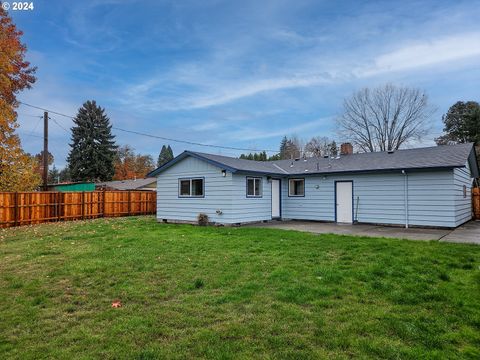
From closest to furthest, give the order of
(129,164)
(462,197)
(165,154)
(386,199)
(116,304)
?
(116,304) → (386,199) → (462,197) → (129,164) → (165,154)

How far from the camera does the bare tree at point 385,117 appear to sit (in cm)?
3030

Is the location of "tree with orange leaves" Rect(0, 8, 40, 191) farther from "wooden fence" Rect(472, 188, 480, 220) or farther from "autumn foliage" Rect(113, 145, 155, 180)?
"autumn foliage" Rect(113, 145, 155, 180)

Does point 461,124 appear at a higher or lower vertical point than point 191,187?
higher

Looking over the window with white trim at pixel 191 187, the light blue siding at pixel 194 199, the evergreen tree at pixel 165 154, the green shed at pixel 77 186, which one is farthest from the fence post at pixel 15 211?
the evergreen tree at pixel 165 154

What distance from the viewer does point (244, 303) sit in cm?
436

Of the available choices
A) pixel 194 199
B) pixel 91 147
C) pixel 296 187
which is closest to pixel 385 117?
pixel 296 187

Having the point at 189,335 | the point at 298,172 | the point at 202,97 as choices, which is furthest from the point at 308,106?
the point at 189,335

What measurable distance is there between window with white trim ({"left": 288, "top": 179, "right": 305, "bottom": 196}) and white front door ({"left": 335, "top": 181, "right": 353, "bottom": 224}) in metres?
1.95

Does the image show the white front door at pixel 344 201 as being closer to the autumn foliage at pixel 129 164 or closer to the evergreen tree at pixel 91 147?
the evergreen tree at pixel 91 147

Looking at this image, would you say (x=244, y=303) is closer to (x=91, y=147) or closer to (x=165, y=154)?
(x=91, y=147)

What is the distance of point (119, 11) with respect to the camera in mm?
12391

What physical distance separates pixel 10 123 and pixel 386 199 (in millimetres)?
20878

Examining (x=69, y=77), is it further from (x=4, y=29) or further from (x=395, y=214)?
(x=395, y=214)

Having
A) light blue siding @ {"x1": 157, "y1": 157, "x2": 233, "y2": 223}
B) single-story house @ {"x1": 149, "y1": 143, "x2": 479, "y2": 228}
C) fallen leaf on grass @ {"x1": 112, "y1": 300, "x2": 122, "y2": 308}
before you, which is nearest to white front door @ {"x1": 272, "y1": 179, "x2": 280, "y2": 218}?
single-story house @ {"x1": 149, "y1": 143, "x2": 479, "y2": 228}
